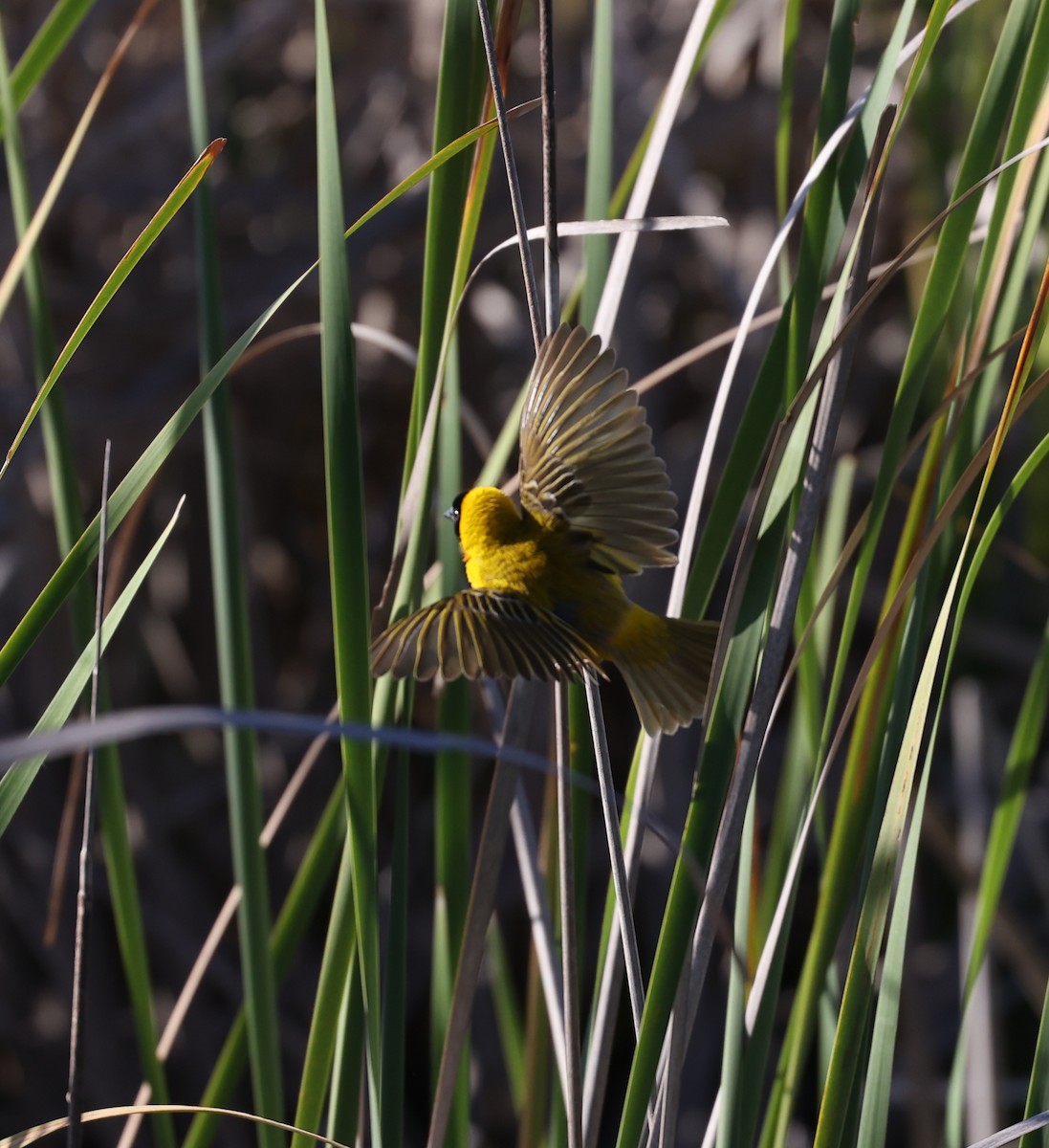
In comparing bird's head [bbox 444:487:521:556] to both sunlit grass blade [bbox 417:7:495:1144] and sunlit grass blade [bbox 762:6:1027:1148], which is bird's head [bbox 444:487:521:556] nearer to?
sunlit grass blade [bbox 417:7:495:1144]

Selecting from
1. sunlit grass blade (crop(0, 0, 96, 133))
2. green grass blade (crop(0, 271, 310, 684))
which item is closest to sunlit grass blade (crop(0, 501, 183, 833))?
green grass blade (crop(0, 271, 310, 684))

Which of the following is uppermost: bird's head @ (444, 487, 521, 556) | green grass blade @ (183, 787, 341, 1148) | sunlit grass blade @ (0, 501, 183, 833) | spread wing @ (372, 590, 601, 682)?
bird's head @ (444, 487, 521, 556)

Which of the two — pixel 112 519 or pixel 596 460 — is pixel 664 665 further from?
pixel 112 519

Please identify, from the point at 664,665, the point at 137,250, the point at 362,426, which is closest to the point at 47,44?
the point at 137,250

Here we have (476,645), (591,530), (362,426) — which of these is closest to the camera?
(476,645)

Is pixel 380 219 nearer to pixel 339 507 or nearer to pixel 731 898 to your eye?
pixel 731 898

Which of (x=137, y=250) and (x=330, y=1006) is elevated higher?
(x=137, y=250)

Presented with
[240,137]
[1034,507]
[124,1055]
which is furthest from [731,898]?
[240,137]
